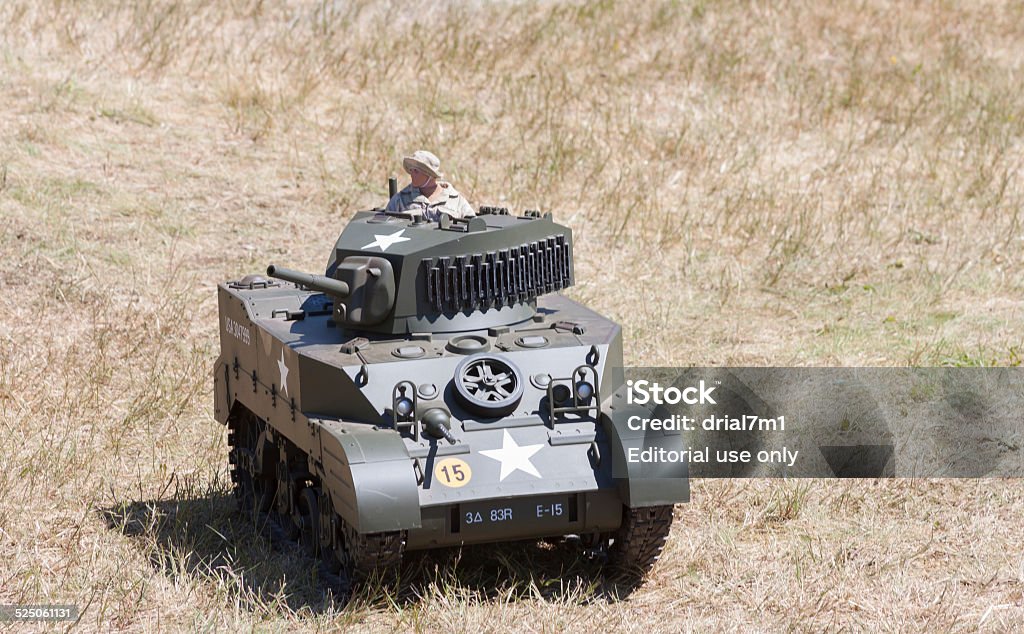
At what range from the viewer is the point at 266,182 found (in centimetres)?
1620

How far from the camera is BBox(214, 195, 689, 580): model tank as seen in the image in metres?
7.57

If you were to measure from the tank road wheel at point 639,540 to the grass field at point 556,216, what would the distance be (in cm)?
20

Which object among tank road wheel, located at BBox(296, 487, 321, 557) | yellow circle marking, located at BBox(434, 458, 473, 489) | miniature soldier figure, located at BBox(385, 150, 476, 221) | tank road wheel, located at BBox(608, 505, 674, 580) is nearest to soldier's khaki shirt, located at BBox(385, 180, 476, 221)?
miniature soldier figure, located at BBox(385, 150, 476, 221)

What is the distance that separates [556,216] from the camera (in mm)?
16156

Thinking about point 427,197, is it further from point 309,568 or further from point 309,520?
point 309,568

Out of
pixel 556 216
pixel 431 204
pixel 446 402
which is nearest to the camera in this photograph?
pixel 446 402

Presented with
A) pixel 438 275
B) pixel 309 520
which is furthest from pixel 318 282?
pixel 309 520

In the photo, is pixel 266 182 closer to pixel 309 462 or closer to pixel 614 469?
pixel 309 462

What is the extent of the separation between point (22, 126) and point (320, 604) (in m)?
9.94

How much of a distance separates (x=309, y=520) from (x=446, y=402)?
1.57 meters

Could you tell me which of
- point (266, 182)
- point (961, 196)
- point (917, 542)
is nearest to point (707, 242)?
point (961, 196)

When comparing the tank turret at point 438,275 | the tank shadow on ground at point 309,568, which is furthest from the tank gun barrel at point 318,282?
the tank shadow on ground at point 309,568

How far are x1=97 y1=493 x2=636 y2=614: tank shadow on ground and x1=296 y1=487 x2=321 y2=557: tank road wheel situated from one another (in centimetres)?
7

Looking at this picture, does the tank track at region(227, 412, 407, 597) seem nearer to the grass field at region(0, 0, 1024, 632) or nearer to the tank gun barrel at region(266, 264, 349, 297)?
the grass field at region(0, 0, 1024, 632)
